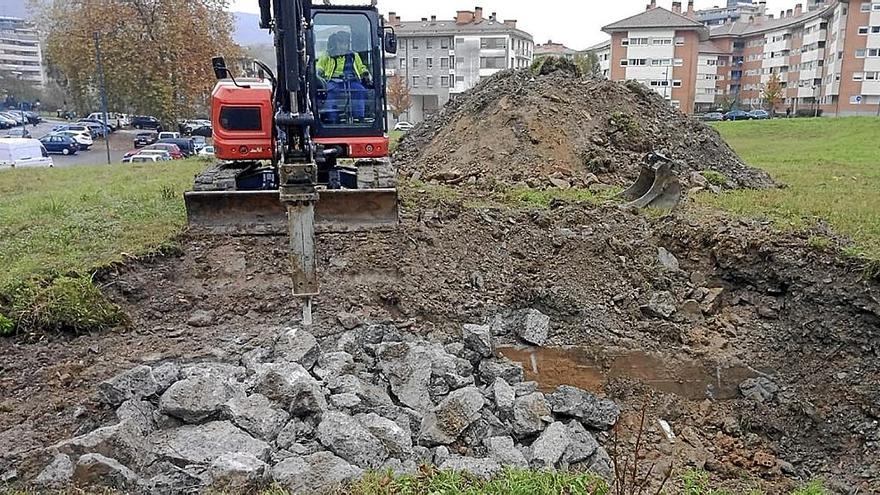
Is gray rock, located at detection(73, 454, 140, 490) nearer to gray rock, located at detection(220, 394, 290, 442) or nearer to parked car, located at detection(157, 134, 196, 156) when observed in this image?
gray rock, located at detection(220, 394, 290, 442)

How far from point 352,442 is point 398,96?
5017 cm

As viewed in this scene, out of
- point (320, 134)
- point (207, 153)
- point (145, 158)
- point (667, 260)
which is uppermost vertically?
point (320, 134)

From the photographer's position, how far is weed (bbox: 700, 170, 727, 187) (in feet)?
38.8

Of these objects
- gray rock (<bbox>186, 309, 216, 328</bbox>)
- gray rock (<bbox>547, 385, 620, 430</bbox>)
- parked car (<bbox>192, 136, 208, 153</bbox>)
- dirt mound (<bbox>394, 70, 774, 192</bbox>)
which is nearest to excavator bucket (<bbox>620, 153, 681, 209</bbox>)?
dirt mound (<bbox>394, 70, 774, 192</bbox>)

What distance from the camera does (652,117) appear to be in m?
14.3

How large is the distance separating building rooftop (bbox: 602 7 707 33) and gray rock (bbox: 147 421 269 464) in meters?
53.5

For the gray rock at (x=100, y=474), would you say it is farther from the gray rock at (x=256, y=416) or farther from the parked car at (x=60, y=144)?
the parked car at (x=60, y=144)

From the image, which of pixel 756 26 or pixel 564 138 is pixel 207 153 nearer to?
pixel 564 138

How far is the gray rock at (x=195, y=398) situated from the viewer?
4.34 meters

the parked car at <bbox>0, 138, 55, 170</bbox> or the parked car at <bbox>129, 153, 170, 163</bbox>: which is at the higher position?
the parked car at <bbox>0, 138, 55, 170</bbox>

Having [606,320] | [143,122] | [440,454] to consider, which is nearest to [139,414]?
[440,454]

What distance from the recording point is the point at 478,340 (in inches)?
228

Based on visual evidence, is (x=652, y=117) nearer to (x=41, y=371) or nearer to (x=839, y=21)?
(x=41, y=371)

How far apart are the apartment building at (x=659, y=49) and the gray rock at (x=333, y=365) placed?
5117cm
